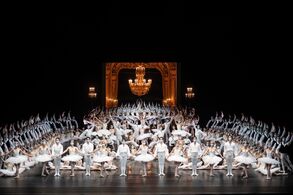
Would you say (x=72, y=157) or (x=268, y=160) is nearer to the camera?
(x=268, y=160)

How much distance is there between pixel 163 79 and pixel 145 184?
67.0 ft

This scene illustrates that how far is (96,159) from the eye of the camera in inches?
489

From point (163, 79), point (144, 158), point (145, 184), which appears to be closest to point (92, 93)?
point (163, 79)

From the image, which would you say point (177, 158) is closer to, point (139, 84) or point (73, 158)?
point (73, 158)

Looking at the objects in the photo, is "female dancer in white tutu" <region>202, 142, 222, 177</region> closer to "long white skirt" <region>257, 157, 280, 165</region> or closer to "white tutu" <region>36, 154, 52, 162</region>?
"long white skirt" <region>257, 157, 280, 165</region>

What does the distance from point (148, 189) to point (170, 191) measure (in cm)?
49

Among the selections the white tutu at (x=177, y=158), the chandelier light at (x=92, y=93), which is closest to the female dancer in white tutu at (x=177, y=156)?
the white tutu at (x=177, y=158)

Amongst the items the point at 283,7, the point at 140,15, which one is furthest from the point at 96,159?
the point at 283,7

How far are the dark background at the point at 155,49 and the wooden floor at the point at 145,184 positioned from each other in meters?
5.20

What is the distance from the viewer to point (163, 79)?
31656 millimetres

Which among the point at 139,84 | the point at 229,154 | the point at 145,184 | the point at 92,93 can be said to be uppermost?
the point at 139,84

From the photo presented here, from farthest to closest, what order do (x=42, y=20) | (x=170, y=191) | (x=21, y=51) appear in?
(x=21, y=51)
(x=42, y=20)
(x=170, y=191)

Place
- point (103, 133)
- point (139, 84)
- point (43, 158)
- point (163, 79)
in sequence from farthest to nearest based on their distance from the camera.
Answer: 1. point (163, 79)
2. point (139, 84)
3. point (103, 133)
4. point (43, 158)

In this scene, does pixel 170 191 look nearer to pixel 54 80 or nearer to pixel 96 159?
pixel 96 159
